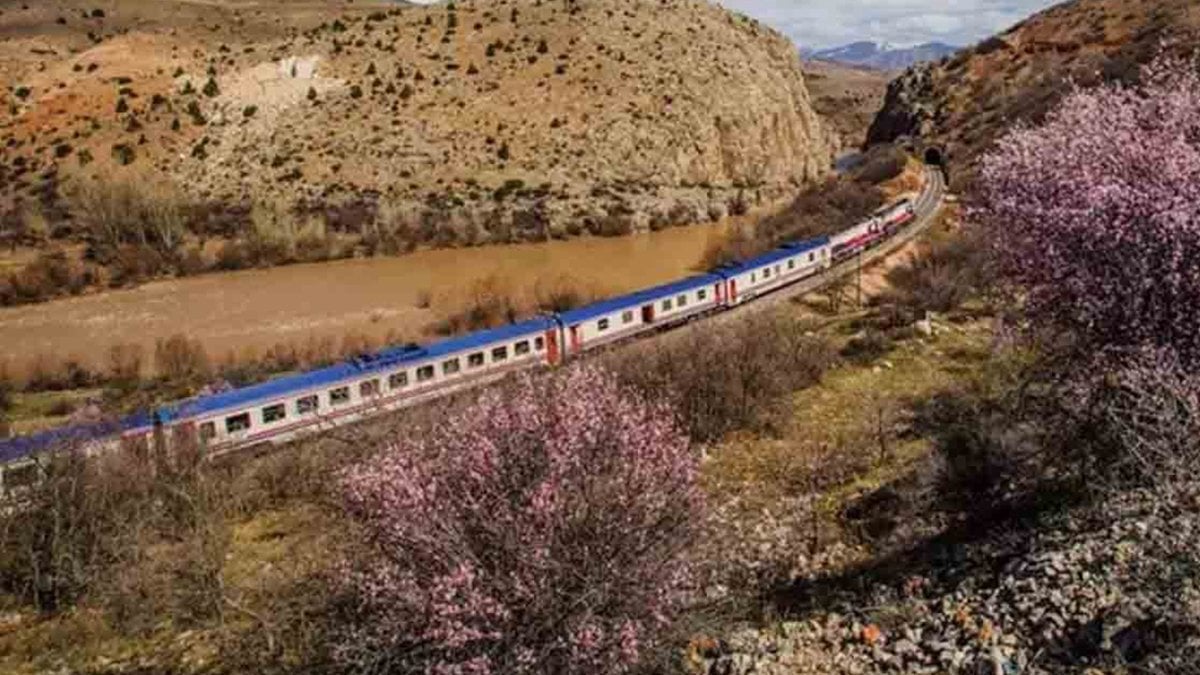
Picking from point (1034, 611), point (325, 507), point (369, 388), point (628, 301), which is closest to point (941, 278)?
point (628, 301)

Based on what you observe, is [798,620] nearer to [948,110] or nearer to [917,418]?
[917,418]

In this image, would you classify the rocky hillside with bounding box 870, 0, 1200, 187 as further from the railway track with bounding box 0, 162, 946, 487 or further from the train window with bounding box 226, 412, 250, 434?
the train window with bounding box 226, 412, 250, 434

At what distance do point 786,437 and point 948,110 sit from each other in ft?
216

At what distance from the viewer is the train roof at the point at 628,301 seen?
3203cm

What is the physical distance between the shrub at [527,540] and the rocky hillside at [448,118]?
170ft

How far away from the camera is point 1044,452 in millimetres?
14461

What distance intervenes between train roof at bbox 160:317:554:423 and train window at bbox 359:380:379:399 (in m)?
0.26

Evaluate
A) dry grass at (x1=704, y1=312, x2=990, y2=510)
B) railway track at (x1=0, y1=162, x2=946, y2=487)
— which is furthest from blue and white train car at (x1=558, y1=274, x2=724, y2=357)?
dry grass at (x1=704, y1=312, x2=990, y2=510)

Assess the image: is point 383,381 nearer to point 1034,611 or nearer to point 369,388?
point 369,388

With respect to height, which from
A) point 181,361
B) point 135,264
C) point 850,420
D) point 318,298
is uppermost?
point 850,420

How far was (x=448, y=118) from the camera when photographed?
228 ft

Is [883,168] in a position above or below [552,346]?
above

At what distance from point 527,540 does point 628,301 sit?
83.2ft

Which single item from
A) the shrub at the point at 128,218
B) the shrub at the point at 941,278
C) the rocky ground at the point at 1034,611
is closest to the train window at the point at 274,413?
the rocky ground at the point at 1034,611
